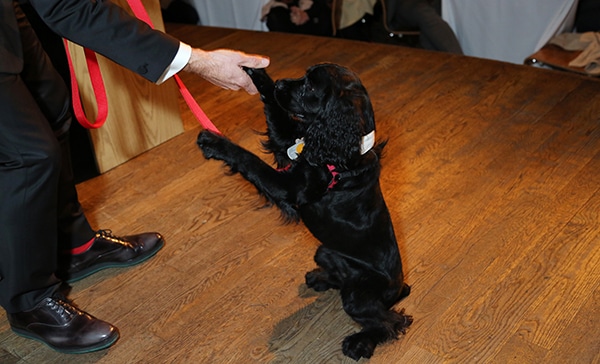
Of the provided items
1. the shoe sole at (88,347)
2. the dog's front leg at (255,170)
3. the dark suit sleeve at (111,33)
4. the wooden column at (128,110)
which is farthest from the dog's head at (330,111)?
the wooden column at (128,110)

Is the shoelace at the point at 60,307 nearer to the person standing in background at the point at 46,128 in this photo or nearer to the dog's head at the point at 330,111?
the person standing in background at the point at 46,128

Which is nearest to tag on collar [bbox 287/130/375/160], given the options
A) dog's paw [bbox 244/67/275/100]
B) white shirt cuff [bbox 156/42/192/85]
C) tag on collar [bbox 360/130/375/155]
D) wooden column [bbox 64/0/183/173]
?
tag on collar [bbox 360/130/375/155]

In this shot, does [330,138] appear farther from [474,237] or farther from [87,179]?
[87,179]

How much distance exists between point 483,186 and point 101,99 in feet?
5.15

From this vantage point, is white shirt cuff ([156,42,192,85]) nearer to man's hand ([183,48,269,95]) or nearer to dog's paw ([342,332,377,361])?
man's hand ([183,48,269,95])

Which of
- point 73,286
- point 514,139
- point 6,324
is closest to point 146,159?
point 73,286

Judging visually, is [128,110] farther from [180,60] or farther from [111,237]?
[180,60]

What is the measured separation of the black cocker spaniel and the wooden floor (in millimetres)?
131

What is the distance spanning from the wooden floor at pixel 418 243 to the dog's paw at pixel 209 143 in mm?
576

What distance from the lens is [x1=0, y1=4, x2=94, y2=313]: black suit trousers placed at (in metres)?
1.71

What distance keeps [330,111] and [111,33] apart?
0.66m

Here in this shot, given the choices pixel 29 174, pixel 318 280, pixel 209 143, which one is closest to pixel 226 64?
pixel 209 143

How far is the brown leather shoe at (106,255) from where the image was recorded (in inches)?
88.9

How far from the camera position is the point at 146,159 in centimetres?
305
